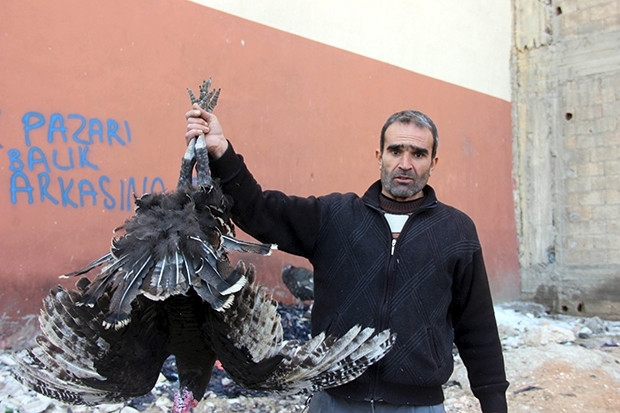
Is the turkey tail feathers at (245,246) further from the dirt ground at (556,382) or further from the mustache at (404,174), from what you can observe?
the dirt ground at (556,382)

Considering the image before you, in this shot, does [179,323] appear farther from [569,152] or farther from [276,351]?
[569,152]

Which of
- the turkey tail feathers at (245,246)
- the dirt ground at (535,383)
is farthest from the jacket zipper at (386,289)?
the dirt ground at (535,383)

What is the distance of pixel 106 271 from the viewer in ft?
5.06

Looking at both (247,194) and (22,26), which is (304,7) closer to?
(22,26)

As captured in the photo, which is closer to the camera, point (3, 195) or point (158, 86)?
point (3, 195)

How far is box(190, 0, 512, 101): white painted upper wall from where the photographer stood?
6.19 metres

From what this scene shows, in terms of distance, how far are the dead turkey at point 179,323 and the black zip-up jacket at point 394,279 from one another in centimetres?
22

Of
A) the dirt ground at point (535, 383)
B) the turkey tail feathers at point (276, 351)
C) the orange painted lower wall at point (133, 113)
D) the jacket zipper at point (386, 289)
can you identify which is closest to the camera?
the turkey tail feathers at point (276, 351)

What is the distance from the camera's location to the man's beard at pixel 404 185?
6.98 ft

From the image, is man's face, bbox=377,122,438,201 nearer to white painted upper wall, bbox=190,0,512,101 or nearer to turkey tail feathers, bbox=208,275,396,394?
turkey tail feathers, bbox=208,275,396,394

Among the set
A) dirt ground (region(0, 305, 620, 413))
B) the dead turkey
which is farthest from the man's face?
dirt ground (region(0, 305, 620, 413))

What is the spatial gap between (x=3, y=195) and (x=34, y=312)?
2.92 feet

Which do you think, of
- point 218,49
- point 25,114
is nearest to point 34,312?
point 25,114

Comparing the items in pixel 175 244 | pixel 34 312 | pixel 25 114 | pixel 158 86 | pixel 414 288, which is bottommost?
pixel 34 312
